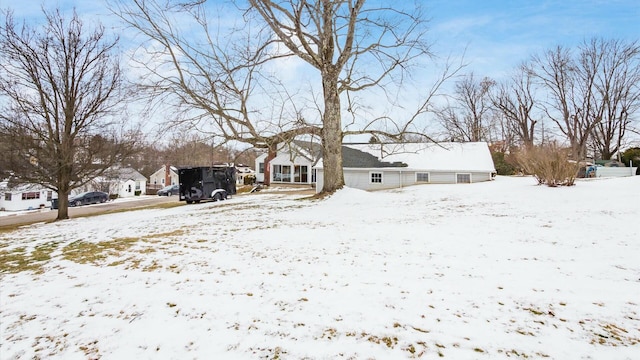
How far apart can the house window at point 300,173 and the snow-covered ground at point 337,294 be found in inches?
1053

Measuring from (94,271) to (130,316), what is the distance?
2.01 meters

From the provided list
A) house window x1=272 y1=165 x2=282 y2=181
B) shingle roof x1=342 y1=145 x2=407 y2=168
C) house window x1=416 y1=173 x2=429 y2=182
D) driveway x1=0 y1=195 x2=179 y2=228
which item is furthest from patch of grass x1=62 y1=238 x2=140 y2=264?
house window x1=272 y1=165 x2=282 y2=181

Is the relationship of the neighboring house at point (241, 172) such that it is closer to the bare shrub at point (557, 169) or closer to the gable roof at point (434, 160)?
the gable roof at point (434, 160)

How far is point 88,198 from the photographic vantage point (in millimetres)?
34906

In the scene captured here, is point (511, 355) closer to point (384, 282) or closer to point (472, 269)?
point (384, 282)

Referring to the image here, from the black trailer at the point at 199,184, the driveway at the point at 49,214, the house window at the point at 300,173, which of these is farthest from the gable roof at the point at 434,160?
the driveway at the point at 49,214

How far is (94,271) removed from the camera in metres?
4.37

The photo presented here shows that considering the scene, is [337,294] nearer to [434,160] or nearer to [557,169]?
[557,169]

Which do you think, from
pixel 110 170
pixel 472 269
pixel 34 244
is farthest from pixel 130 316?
pixel 110 170

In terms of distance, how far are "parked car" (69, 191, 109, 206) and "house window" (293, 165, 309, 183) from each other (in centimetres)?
2408

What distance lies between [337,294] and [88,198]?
41.8 metres

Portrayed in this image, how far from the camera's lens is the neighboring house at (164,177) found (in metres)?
55.6

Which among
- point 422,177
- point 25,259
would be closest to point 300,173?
point 422,177

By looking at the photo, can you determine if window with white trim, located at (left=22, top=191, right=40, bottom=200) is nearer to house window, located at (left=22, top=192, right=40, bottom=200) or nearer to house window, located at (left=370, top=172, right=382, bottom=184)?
house window, located at (left=22, top=192, right=40, bottom=200)
